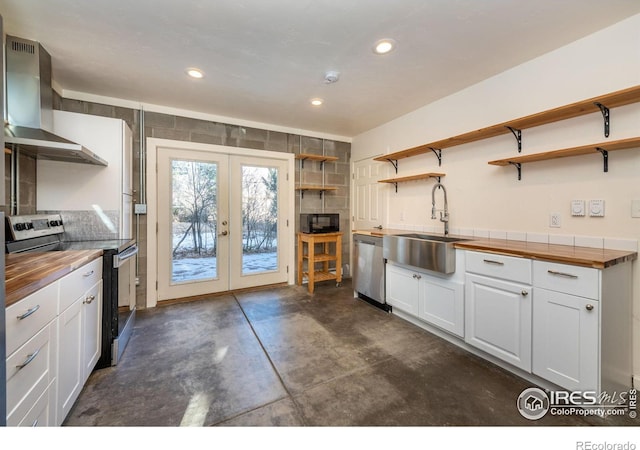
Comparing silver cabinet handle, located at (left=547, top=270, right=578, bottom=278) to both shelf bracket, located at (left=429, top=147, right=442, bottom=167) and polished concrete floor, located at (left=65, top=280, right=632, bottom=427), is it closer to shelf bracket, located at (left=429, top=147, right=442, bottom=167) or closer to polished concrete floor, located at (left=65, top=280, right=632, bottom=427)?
polished concrete floor, located at (left=65, top=280, right=632, bottom=427)

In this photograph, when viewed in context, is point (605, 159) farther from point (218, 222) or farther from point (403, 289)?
point (218, 222)

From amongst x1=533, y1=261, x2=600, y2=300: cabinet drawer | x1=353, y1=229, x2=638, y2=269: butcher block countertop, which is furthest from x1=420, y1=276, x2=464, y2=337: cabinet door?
x1=533, y1=261, x2=600, y2=300: cabinet drawer

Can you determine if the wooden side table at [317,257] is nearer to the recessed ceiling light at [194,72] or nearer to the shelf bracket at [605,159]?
the recessed ceiling light at [194,72]

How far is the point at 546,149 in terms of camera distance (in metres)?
2.13

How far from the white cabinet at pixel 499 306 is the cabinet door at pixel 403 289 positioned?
1.77ft

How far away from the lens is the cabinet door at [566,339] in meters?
1.50

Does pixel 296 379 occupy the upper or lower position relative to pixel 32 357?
lower

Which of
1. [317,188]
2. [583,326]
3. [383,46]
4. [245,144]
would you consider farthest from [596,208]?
[245,144]

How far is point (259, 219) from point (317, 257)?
0.99 m

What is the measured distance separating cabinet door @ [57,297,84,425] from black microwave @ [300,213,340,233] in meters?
2.58

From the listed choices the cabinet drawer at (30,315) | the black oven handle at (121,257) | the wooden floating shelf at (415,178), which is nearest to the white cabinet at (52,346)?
the cabinet drawer at (30,315)

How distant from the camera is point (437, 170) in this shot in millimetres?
3047

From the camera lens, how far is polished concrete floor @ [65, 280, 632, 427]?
1526mm
